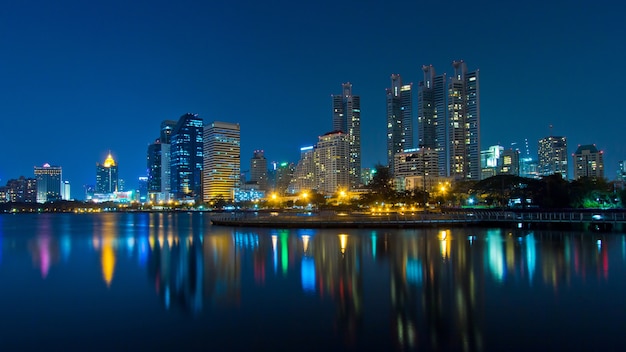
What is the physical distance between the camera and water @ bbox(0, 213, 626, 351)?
12461 mm

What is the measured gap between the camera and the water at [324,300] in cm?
1246

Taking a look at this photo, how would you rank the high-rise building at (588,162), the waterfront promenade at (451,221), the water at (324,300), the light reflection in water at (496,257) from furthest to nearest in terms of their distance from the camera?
1. the high-rise building at (588,162)
2. the waterfront promenade at (451,221)
3. the light reflection in water at (496,257)
4. the water at (324,300)

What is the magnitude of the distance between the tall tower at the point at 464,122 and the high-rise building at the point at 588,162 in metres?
35.6

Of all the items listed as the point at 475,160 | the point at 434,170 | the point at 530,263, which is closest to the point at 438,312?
the point at 530,263

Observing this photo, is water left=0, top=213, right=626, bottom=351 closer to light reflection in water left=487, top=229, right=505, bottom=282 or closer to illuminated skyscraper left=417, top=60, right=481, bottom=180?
light reflection in water left=487, top=229, right=505, bottom=282

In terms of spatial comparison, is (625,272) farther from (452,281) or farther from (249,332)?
(249,332)

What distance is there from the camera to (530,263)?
949 inches

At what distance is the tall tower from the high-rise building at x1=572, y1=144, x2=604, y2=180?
35598 mm

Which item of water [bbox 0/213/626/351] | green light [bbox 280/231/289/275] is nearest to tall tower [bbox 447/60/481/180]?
green light [bbox 280/231/289/275]

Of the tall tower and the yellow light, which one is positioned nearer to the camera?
the yellow light

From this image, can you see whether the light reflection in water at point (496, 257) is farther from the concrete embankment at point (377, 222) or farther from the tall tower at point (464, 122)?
the tall tower at point (464, 122)

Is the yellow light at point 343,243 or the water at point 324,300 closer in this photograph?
the water at point 324,300

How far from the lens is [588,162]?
167750mm

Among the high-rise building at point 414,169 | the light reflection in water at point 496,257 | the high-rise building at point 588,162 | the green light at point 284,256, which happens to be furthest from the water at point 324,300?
the high-rise building at point 588,162
